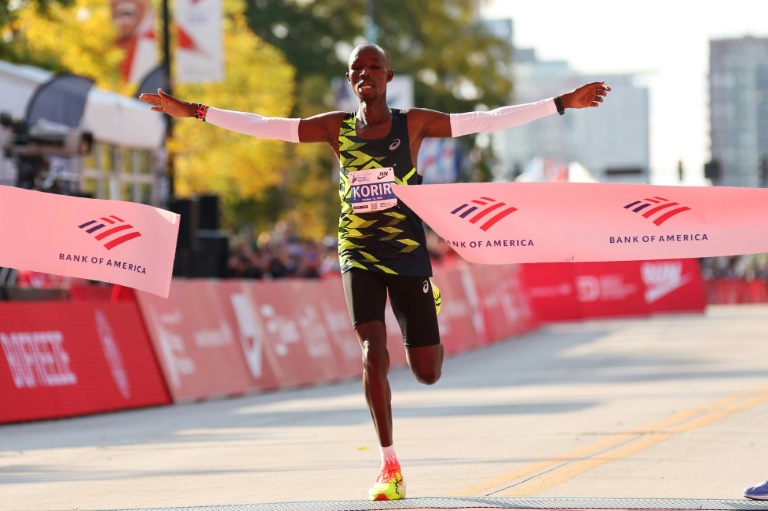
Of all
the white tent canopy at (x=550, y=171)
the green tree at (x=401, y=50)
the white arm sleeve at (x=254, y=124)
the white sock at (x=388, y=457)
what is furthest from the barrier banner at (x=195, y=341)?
the green tree at (x=401, y=50)

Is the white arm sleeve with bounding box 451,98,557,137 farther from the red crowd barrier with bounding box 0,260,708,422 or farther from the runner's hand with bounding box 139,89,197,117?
the red crowd barrier with bounding box 0,260,708,422

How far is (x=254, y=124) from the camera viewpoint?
29.4 feet

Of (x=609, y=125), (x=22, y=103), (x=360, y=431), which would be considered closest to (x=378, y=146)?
(x=360, y=431)

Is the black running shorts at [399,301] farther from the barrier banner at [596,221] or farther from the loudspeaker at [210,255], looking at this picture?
the loudspeaker at [210,255]

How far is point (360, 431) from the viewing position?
1391cm

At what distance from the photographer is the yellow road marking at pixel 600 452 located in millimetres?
9234

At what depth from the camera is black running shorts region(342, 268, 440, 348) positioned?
8.54 metres

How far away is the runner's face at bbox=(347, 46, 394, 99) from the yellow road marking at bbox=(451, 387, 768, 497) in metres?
2.08

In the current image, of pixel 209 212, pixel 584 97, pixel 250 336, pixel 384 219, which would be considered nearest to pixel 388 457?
pixel 384 219

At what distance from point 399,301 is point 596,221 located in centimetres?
123

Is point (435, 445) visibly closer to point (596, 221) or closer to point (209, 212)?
point (596, 221)

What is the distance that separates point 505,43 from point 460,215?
64.1 meters

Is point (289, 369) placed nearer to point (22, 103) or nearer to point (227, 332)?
point (227, 332)

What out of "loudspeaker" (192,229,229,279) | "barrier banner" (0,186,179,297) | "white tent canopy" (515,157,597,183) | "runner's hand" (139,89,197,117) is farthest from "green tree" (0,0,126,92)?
"runner's hand" (139,89,197,117)
